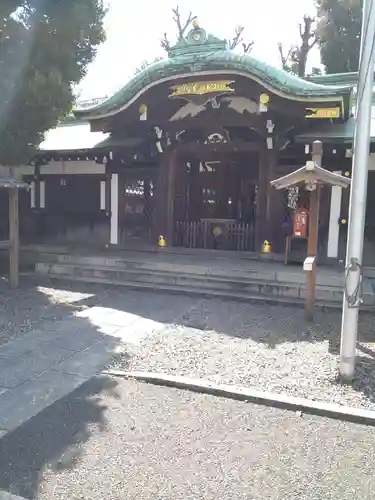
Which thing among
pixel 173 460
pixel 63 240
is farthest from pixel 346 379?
pixel 63 240

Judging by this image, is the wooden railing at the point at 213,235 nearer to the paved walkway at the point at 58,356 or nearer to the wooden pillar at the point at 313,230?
the paved walkway at the point at 58,356

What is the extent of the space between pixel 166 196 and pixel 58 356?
6557mm

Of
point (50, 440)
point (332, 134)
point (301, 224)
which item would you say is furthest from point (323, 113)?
point (50, 440)

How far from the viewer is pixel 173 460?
3.31 meters

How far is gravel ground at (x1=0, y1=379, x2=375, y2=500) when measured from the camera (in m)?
2.99

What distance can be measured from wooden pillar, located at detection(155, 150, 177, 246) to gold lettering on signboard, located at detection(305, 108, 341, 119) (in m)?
3.48

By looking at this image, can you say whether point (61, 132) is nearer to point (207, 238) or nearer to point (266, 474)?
point (207, 238)

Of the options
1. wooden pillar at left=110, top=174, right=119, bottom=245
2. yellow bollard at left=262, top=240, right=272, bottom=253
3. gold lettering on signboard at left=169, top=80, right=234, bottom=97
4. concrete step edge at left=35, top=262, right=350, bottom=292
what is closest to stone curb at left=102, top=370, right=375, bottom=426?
concrete step edge at left=35, top=262, right=350, bottom=292

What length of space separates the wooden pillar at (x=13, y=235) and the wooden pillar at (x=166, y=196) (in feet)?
11.9

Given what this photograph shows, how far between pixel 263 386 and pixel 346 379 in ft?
2.83

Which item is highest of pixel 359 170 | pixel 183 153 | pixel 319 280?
pixel 183 153

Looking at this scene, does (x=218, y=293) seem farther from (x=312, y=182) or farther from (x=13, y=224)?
(x=13, y=224)

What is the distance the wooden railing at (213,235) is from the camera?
11.7 metres

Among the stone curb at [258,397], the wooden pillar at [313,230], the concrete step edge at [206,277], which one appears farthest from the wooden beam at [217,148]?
the stone curb at [258,397]
